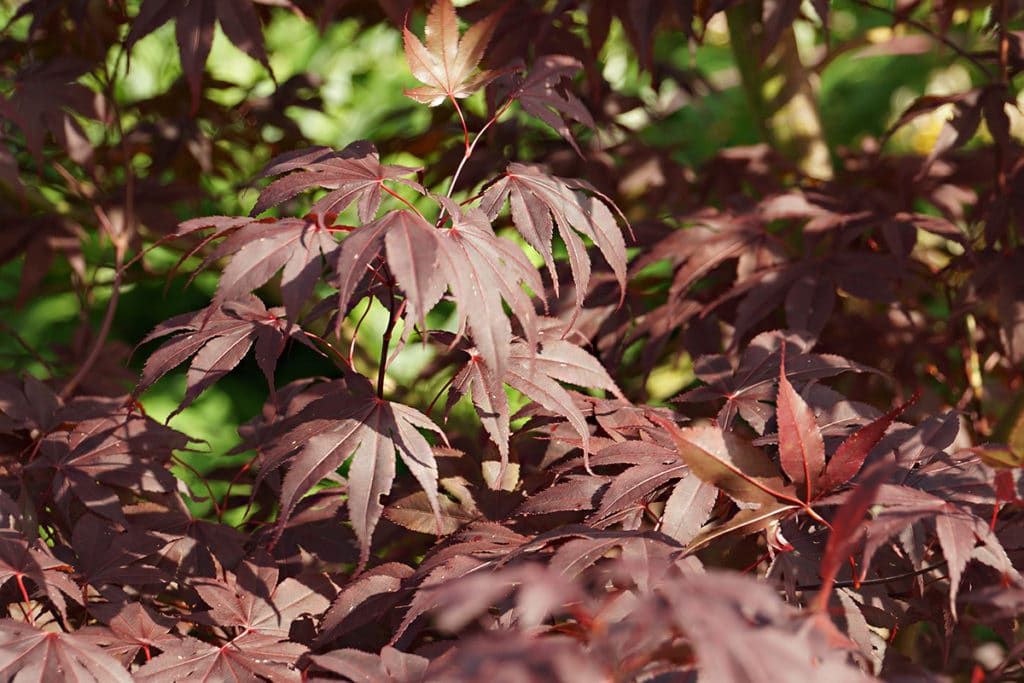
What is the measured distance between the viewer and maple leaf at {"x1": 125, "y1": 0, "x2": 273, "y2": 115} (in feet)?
3.79

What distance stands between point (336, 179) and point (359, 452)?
0.23 meters

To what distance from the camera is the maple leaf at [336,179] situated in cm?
75

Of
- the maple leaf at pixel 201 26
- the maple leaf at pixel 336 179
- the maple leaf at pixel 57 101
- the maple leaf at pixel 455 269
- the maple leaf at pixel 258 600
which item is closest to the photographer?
the maple leaf at pixel 455 269

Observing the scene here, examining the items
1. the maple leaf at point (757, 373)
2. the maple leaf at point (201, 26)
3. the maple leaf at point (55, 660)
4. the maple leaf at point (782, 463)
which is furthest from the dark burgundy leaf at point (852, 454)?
the maple leaf at point (201, 26)

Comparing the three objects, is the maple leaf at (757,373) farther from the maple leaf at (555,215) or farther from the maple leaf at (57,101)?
the maple leaf at (57,101)

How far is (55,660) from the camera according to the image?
2.40 ft

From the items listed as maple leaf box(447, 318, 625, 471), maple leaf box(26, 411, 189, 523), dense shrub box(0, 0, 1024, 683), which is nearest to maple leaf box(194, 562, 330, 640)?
dense shrub box(0, 0, 1024, 683)

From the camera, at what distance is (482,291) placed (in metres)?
0.69

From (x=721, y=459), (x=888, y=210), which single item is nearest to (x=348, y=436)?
(x=721, y=459)

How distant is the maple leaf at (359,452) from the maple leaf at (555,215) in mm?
187

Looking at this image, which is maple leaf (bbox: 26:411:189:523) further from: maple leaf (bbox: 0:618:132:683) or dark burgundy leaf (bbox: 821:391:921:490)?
dark burgundy leaf (bbox: 821:391:921:490)

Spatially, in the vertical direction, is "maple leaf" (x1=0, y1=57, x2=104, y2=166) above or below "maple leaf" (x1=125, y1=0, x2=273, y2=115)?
below

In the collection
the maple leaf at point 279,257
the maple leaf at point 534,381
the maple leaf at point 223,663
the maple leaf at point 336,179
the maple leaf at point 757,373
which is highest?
the maple leaf at point 336,179

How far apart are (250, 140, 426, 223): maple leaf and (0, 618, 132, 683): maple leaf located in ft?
1.22
